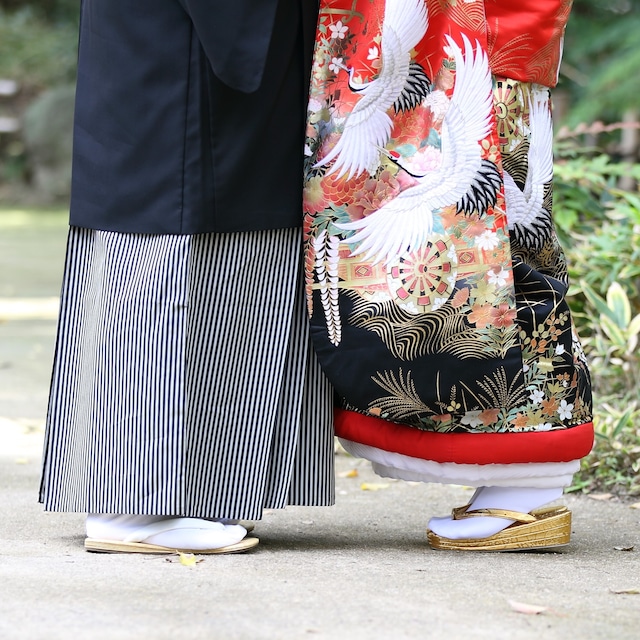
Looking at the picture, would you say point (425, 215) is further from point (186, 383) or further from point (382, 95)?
point (186, 383)

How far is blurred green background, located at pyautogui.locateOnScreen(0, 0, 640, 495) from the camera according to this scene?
10.3 ft

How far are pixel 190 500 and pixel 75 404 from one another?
280mm

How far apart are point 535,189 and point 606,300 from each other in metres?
1.31

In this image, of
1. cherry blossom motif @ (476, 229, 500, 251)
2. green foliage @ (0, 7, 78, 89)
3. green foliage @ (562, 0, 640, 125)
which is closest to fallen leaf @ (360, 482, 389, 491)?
cherry blossom motif @ (476, 229, 500, 251)

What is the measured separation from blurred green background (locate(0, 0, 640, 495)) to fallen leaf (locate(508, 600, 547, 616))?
3.83 ft

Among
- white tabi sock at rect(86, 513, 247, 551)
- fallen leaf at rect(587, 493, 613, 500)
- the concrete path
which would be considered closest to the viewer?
the concrete path

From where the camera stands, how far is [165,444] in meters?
2.03

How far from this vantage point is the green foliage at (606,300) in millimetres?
2938

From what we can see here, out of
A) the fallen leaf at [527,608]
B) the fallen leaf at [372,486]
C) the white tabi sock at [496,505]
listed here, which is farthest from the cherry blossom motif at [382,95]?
the fallen leaf at [372,486]

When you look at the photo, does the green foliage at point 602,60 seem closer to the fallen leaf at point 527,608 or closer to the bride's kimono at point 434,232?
the bride's kimono at point 434,232

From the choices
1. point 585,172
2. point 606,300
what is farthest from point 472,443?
point 585,172

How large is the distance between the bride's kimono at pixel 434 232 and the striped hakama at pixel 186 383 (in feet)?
Result: 0.27

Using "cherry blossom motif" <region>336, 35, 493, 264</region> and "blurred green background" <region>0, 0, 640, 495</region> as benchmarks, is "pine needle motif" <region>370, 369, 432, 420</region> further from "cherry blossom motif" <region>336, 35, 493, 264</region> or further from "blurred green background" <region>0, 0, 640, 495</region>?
"blurred green background" <region>0, 0, 640, 495</region>

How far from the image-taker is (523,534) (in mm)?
2164
